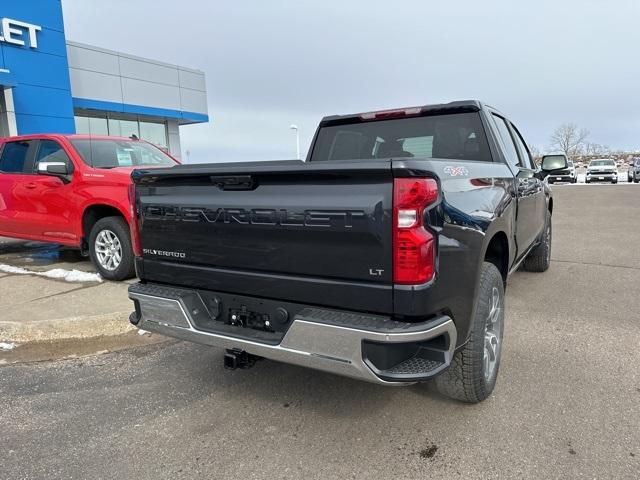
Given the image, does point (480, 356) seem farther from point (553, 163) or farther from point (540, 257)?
point (540, 257)

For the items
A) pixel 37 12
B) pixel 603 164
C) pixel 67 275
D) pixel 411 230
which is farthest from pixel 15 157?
pixel 603 164

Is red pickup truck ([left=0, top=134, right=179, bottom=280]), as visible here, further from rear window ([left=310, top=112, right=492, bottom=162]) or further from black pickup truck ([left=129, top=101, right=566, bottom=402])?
black pickup truck ([left=129, top=101, right=566, bottom=402])

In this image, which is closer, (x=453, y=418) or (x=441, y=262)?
(x=441, y=262)

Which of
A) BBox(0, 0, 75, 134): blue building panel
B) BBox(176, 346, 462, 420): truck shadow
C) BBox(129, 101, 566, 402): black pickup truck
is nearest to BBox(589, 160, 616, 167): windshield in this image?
BBox(0, 0, 75, 134): blue building panel

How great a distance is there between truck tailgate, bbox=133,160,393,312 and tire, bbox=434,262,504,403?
74 cm

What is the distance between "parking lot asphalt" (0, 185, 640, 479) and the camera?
97.9 inches

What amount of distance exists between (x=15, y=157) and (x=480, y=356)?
710 centimetres

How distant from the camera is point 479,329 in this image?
2723mm

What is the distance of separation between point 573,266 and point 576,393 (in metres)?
4.26

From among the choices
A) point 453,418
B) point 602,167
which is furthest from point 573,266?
point 602,167

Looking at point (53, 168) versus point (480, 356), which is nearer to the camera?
Answer: point (480, 356)

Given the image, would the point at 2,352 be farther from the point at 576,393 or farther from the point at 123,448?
the point at 576,393

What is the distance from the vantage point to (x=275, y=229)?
2514 millimetres

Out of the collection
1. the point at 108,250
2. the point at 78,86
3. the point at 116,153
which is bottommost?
the point at 108,250
